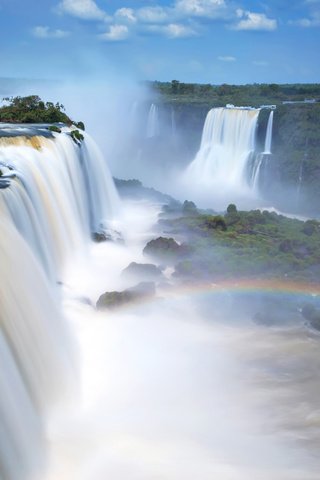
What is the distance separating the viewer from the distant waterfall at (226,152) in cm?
3343

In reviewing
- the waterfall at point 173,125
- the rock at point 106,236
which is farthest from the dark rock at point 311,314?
the waterfall at point 173,125

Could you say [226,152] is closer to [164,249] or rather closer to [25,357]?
[164,249]

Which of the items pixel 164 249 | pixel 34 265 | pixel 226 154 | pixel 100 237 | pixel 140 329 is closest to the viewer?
pixel 34 265

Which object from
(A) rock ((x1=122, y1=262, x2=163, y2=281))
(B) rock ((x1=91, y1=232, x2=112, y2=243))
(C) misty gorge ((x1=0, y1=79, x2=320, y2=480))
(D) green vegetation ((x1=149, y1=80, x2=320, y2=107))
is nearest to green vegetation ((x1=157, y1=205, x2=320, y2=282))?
(C) misty gorge ((x1=0, y1=79, x2=320, y2=480))

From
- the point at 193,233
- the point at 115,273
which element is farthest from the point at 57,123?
the point at 115,273

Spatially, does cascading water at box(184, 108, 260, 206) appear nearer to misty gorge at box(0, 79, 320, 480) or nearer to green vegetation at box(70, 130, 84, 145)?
misty gorge at box(0, 79, 320, 480)

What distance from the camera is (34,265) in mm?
11273

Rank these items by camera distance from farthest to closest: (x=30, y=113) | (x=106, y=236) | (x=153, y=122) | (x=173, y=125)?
1. (x=153, y=122)
2. (x=173, y=125)
3. (x=30, y=113)
4. (x=106, y=236)

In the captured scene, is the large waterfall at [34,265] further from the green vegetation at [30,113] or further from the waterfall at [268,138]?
the waterfall at [268,138]

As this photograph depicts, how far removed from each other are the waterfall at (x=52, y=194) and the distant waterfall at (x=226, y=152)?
41.6 ft

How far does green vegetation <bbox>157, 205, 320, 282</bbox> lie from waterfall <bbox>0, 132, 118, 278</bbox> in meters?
3.27

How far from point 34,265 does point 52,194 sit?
5787 millimetres

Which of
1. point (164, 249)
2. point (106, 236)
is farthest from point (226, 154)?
point (164, 249)

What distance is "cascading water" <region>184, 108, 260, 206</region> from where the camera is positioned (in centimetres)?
3338
